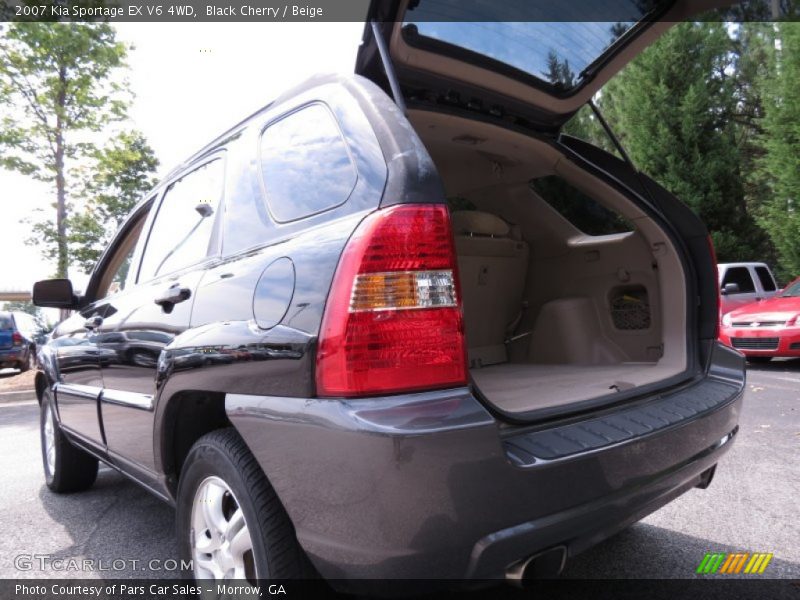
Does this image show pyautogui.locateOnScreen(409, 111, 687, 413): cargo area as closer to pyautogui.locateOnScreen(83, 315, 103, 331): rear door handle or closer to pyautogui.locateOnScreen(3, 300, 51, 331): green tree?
Answer: pyautogui.locateOnScreen(83, 315, 103, 331): rear door handle

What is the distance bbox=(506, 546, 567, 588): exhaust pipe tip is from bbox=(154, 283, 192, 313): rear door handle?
4.63ft

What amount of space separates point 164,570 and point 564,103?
2.79 meters

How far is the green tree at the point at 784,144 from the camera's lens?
46.5ft

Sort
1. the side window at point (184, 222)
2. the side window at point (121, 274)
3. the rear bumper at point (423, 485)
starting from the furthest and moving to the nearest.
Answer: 1. the side window at point (121, 274)
2. the side window at point (184, 222)
3. the rear bumper at point (423, 485)

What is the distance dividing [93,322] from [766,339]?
8528 millimetres

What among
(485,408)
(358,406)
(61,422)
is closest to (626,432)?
(485,408)

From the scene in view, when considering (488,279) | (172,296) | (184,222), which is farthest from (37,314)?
(172,296)

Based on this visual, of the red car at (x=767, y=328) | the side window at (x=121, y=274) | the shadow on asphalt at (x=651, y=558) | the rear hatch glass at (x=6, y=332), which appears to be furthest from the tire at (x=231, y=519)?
the rear hatch glass at (x=6, y=332)

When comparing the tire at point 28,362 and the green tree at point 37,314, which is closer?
the tire at point 28,362

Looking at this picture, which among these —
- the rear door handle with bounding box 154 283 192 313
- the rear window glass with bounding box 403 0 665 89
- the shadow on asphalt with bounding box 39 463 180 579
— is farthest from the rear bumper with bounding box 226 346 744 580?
the shadow on asphalt with bounding box 39 463 180 579

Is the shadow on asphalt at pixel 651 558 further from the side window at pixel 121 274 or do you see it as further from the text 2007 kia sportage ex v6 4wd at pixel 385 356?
the side window at pixel 121 274

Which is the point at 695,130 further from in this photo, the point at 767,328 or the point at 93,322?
the point at 93,322

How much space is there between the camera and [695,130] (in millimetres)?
17188

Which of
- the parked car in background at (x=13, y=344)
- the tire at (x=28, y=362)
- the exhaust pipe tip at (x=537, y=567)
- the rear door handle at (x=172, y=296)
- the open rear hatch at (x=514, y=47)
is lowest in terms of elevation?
the tire at (x=28, y=362)
